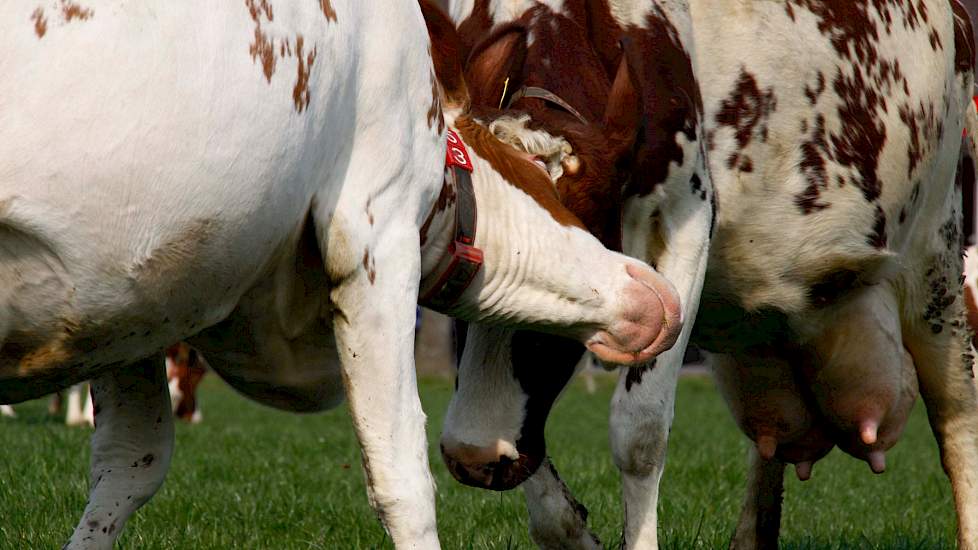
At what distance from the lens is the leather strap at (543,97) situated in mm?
3885

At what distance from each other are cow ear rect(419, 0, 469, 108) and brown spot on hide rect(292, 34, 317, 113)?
29.0 inches

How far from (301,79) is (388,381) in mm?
625

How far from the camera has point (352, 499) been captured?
6320mm

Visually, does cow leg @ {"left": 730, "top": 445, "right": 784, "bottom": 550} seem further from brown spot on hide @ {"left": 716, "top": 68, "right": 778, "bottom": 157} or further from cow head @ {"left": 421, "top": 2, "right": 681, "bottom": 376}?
cow head @ {"left": 421, "top": 2, "right": 681, "bottom": 376}

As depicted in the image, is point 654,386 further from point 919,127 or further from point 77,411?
point 77,411

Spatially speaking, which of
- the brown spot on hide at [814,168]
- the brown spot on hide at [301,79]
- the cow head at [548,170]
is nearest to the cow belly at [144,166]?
the brown spot on hide at [301,79]

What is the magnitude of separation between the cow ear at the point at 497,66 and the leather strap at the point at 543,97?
33 millimetres

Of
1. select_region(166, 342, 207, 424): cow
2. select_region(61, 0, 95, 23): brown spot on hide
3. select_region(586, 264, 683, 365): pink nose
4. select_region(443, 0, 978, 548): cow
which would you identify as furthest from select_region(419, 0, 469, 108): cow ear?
select_region(166, 342, 207, 424): cow

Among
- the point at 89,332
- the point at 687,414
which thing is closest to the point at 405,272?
the point at 89,332

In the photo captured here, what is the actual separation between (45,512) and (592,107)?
2595 mm

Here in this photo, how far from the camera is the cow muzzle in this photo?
3877 mm

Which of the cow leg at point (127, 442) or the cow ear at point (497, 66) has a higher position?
the cow ear at point (497, 66)

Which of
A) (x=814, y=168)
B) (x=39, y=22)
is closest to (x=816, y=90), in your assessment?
(x=814, y=168)

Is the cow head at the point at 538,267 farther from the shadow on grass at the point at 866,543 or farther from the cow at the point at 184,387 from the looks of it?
the cow at the point at 184,387
